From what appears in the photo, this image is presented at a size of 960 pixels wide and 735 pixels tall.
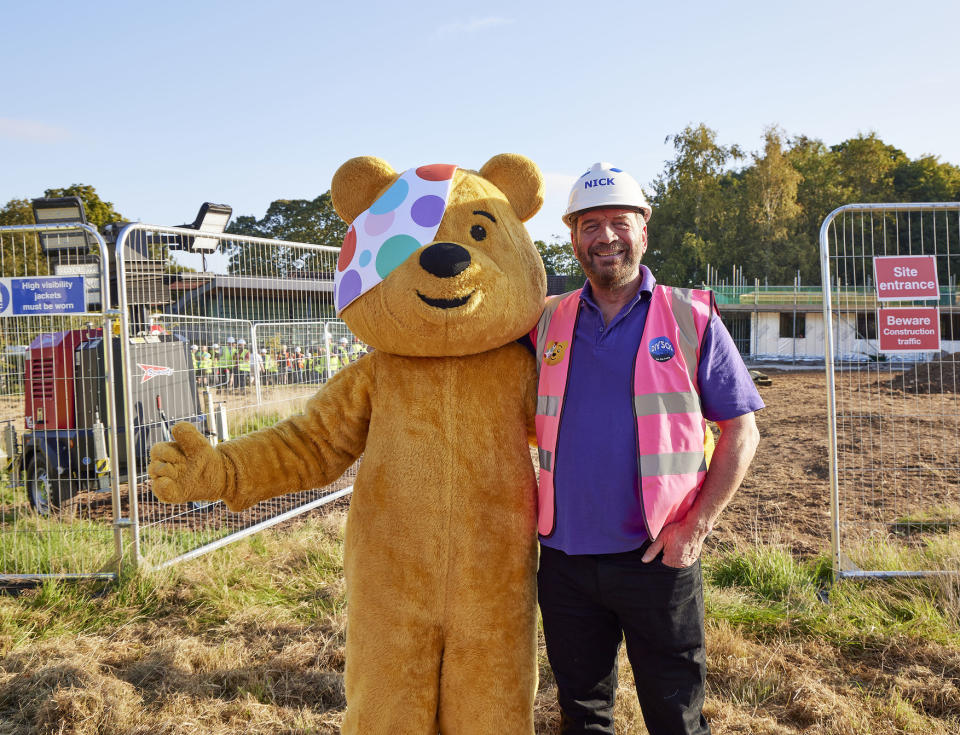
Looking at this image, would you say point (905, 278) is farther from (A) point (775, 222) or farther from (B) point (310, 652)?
(A) point (775, 222)

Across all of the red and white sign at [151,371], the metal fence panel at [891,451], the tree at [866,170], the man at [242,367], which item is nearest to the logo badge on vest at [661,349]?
the metal fence panel at [891,451]

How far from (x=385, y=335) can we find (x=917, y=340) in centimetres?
406

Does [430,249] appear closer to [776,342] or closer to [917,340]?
[917,340]

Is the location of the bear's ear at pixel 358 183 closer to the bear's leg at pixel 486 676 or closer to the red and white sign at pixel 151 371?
the bear's leg at pixel 486 676

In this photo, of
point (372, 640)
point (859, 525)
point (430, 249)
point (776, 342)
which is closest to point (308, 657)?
point (372, 640)

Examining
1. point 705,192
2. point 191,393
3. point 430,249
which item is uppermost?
point 705,192

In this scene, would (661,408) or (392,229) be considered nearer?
(661,408)

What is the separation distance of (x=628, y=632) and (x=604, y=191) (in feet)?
5.13

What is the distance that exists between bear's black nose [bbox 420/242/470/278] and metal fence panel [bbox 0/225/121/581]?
3.36 meters

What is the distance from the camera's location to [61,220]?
6.21 metres

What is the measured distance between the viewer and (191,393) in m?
6.42

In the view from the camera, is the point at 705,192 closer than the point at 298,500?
No

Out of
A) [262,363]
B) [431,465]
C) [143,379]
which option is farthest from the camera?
[262,363]

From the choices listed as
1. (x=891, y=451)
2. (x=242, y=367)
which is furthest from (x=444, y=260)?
(x=891, y=451)
